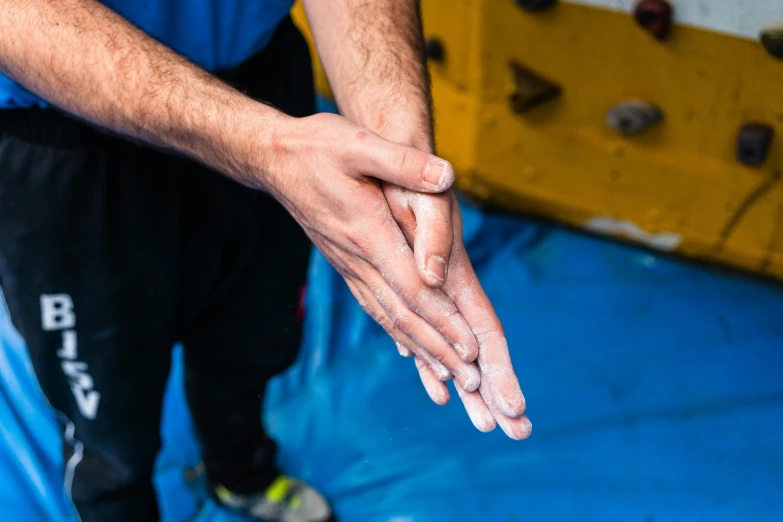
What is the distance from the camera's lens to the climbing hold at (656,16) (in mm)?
1547

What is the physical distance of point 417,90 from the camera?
88cm

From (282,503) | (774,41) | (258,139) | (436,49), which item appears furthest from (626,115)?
(258,139)

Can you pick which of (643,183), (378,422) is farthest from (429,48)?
(378,422)

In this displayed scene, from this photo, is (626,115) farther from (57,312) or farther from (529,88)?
(57,312)

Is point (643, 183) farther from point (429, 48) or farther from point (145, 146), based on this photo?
point (145, 146)

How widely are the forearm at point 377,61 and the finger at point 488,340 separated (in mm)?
157

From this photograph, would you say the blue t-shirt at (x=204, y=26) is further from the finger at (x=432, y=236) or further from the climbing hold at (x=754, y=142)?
the climbing hold at (x=754, y=142)

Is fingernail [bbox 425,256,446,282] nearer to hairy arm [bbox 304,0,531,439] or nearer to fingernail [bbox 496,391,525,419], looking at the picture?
hairy arm [bbox 304,0,531,439]

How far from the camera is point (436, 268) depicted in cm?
70

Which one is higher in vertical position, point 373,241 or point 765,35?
point 373,241

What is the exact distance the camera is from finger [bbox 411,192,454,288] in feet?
2.29

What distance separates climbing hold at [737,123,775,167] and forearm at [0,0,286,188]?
3.95 feet

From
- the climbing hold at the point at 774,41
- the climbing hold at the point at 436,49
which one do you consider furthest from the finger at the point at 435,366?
the climbing hold at the point at 436,49

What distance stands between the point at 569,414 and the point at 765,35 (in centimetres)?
81
